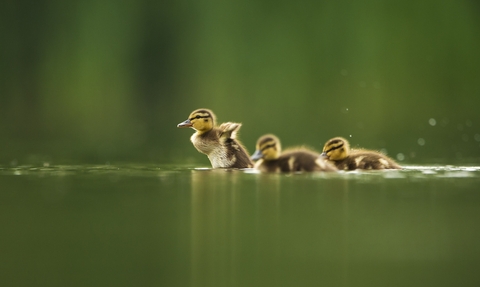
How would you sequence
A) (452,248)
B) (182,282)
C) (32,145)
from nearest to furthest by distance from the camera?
(182,282) → (452,248) → (32,145)

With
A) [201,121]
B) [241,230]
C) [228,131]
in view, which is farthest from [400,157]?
[241,230]

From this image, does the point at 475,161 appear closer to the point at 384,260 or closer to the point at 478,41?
the point at 384,260

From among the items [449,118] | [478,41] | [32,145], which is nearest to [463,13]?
[478,41]

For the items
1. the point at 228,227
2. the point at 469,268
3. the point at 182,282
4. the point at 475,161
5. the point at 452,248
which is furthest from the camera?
the point at 475,161

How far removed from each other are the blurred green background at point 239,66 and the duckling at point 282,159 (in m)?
4.75

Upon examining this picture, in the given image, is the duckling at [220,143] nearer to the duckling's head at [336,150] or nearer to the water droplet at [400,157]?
the duckling's head at [336,150]

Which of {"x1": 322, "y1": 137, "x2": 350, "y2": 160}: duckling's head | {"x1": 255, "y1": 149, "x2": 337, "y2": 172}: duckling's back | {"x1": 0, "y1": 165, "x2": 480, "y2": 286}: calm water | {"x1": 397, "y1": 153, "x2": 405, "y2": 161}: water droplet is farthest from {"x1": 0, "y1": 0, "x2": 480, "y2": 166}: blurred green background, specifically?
{"x1": 0, "y1": 165, "x2": 480, "y2": 286}: calm water

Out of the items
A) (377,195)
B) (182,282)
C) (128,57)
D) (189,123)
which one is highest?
(128,57)

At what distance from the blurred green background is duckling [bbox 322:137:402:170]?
14.5ft

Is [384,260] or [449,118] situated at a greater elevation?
[449,118]

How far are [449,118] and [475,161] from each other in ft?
13.4

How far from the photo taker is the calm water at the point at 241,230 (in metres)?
3.60

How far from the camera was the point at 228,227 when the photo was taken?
14.5ft

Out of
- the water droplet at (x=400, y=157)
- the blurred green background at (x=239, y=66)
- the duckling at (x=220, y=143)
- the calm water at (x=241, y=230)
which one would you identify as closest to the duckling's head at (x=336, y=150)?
the calm water at (x=241, y=230)
